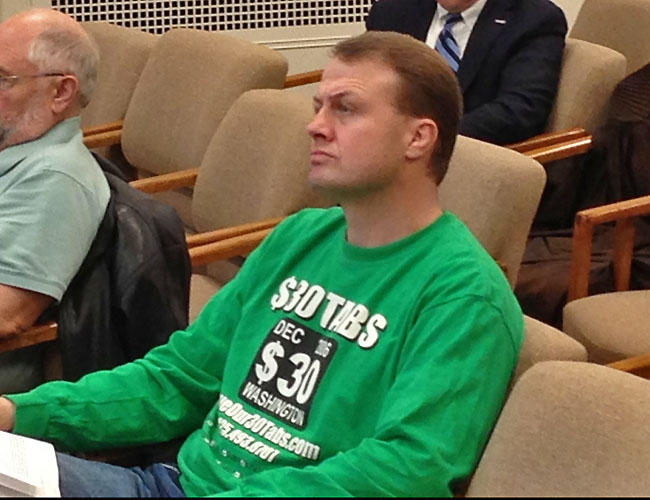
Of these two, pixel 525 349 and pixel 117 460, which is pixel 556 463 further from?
pixel 117 460

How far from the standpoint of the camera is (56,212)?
2135 millimetres

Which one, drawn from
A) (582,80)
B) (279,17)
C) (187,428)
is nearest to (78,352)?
(187,428)

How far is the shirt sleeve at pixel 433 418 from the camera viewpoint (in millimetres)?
1449

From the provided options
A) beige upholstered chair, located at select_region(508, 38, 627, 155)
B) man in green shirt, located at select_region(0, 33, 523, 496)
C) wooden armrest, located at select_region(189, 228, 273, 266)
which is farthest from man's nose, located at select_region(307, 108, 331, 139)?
beige upholstered chair, located at select_region(508, 38, 627, 155)

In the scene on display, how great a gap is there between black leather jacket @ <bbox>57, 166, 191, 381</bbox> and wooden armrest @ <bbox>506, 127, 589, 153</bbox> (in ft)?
4.46

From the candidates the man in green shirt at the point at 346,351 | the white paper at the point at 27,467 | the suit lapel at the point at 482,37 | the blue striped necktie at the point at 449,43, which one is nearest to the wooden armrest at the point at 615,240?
the suit lapel at the point at 482,37

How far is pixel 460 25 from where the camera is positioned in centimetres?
365

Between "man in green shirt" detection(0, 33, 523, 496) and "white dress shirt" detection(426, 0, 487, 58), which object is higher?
"man in green shirt" detection(0, 33, 523, 496)

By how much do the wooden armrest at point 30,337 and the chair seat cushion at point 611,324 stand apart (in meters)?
1.15

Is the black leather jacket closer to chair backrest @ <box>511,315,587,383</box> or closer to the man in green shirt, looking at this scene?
the man in green shirt

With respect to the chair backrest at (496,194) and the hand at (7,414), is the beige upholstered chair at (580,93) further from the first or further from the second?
the hand at (7,414)

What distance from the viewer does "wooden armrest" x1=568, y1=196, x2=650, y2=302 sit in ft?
9.00

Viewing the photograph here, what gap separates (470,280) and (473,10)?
221 centimetres

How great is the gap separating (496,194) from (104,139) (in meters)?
1.70
